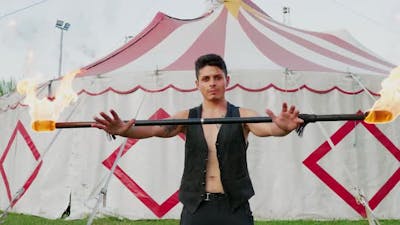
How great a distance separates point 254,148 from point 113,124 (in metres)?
4.64

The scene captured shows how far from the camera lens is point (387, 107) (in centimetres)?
246

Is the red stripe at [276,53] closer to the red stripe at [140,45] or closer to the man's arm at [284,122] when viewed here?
the red stripe at [140,45]

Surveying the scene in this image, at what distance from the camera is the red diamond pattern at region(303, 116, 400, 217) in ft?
22.3

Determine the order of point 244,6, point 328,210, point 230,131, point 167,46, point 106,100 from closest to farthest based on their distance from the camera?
point 230,131 < point 328,210 < point 106,100 < point 167,46 < point 244,6

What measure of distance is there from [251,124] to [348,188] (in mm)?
4665

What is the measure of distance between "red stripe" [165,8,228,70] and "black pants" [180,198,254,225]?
15.5 feet

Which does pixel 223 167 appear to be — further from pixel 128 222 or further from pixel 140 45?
pixel 140 45

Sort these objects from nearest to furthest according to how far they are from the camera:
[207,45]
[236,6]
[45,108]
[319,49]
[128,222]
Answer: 1. [45,108]
2. [128,222]
3. [207,45]
4. [319,49]
5. [236,6]

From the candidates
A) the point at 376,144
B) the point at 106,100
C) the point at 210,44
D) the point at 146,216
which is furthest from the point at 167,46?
the point at 376,144

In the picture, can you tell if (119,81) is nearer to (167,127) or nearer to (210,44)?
(210,44)

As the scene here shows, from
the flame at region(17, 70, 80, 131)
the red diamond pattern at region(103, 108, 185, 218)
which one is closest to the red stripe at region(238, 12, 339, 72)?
the red diamond pattern at region(103, 108, 185, 218)

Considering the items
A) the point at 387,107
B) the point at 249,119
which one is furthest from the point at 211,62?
the point at 387,107

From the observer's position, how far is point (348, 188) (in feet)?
22.4

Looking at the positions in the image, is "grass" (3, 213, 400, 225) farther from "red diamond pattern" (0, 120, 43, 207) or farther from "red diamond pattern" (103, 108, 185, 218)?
"red diamond pattern" (0, 120, 43, 207)
